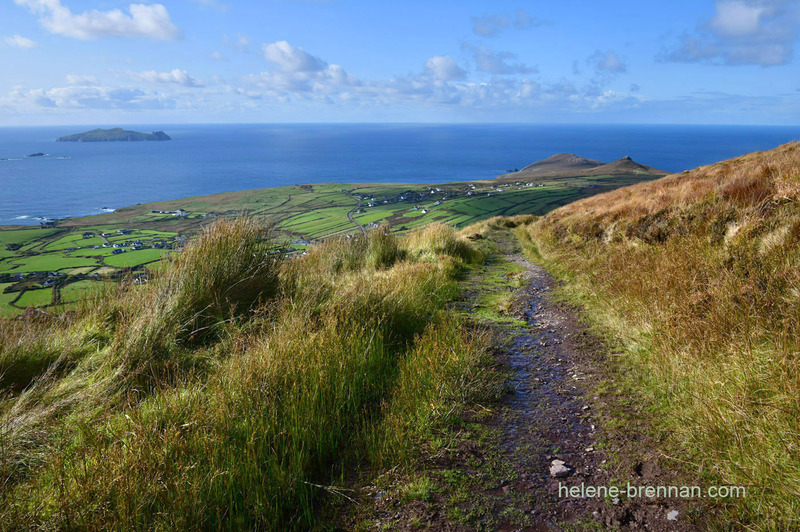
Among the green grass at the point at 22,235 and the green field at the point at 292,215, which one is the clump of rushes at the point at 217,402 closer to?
the green field at the point at 292,215

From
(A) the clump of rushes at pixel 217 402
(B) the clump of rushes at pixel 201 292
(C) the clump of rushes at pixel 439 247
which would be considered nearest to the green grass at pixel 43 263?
(C) the clump of rushes at pixel 439 247

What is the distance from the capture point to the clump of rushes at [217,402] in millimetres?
2381

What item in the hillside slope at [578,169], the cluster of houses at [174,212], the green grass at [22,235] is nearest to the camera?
the green grass at [22,235]

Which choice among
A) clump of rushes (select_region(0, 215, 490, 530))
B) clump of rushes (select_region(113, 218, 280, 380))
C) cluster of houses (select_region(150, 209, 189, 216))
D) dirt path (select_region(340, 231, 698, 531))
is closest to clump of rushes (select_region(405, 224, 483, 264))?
clump of rushes (select_region(113, 218, 280, 380))

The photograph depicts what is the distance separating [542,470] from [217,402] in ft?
8.11

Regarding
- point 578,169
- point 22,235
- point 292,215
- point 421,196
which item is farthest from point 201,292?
point 578,169

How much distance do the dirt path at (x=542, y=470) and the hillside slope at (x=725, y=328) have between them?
32cm

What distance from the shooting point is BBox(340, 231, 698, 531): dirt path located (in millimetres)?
2502

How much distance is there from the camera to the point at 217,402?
3070 millimetres

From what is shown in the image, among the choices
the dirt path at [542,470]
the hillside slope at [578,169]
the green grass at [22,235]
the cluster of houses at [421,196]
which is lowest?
the green grass at [22,235]

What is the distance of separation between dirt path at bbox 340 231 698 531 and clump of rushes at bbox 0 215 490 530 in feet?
1.11

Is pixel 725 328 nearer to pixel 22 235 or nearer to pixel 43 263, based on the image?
pixel 43 263

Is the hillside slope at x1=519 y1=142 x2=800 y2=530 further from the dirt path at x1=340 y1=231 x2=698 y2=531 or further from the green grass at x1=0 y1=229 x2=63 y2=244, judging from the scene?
the green grass at x1=0 y1=229 x2=63 y2=244

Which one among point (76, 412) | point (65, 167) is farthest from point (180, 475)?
point (65, 167)
